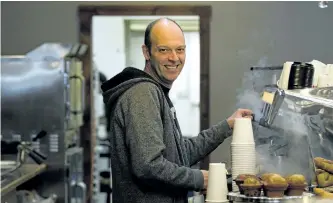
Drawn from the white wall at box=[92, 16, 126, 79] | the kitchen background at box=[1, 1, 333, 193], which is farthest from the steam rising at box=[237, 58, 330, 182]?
the white wall at box=[92, 16, 126, 79]

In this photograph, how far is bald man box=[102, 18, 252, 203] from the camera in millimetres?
1900

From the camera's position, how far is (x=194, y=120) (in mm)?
7449

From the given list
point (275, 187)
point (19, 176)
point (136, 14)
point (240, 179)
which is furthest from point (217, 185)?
point (136, 14)

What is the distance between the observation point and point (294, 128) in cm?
208

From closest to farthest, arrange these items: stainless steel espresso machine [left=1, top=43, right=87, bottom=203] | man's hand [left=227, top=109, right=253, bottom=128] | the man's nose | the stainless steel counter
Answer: the man's nose → man's hand [left=227, top=109, right=253, bottom=128] → the stainless steel counter → stainless steel espresso machine [left=1, top=43, right=87, bottom=203]

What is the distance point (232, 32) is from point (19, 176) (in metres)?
1.91

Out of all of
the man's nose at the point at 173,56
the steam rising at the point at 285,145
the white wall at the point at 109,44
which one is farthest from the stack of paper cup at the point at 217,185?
the white wall at the point at 109,44

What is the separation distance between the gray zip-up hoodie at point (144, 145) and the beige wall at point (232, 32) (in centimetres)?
72

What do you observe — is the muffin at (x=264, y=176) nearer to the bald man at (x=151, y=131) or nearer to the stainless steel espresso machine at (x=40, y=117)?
the bald man at (x=151, y=131)

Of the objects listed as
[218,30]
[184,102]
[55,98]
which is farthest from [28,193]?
[184,102]

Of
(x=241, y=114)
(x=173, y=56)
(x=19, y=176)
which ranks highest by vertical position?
(x=173, y=56)

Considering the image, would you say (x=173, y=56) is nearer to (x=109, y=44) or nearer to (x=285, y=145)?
(x=285, y=145)

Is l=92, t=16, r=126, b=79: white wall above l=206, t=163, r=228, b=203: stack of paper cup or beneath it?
above

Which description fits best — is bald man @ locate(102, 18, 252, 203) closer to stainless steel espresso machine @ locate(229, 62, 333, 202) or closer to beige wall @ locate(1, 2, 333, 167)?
stainless steel espresso machine @ locate(229, 62, 333, 202)
